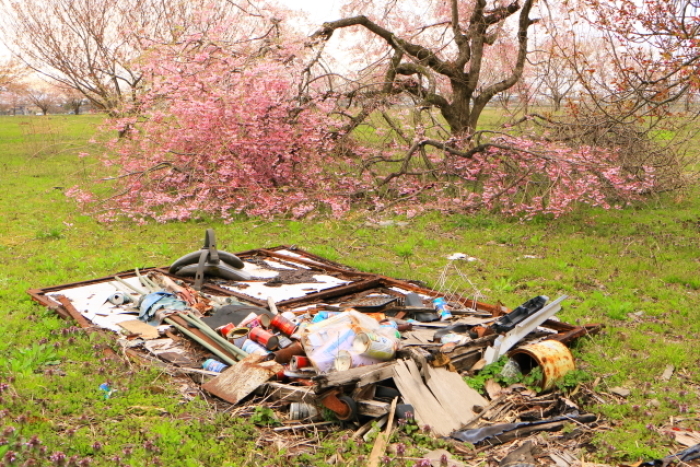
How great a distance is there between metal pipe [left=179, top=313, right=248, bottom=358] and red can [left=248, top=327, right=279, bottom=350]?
188 mm

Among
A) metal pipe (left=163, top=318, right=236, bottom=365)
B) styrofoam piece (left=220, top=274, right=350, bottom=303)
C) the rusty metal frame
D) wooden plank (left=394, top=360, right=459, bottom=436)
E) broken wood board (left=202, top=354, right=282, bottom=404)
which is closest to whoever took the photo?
wooden plank (left=394, top=360, right=459, bottom=436)

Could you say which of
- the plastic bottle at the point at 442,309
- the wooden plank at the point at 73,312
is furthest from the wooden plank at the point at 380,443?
the wooden plank at the point at 73,312

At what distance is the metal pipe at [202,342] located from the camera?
172 inches

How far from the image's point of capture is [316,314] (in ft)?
17.1

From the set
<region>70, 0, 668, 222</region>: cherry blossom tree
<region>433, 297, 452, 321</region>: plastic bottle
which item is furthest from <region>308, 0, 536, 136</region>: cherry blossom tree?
<region>433, 297, 452, 321</region>: plastic bottle

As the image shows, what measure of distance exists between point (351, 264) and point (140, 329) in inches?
127

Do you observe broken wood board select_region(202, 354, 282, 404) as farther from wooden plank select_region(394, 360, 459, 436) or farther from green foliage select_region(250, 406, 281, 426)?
wooden plank select_region(394, 360, 459, 436)

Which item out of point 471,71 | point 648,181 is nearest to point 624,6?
point 648,181

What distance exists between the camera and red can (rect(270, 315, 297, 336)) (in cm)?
466

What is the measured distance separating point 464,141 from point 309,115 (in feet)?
9.86

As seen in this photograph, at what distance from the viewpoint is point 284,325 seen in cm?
470

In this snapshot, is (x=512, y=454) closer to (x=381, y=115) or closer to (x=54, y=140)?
(x=381, y=115)

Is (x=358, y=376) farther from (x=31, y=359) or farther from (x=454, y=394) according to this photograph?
(x=31, y=359)

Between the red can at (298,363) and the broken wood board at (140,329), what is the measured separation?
136 cm
